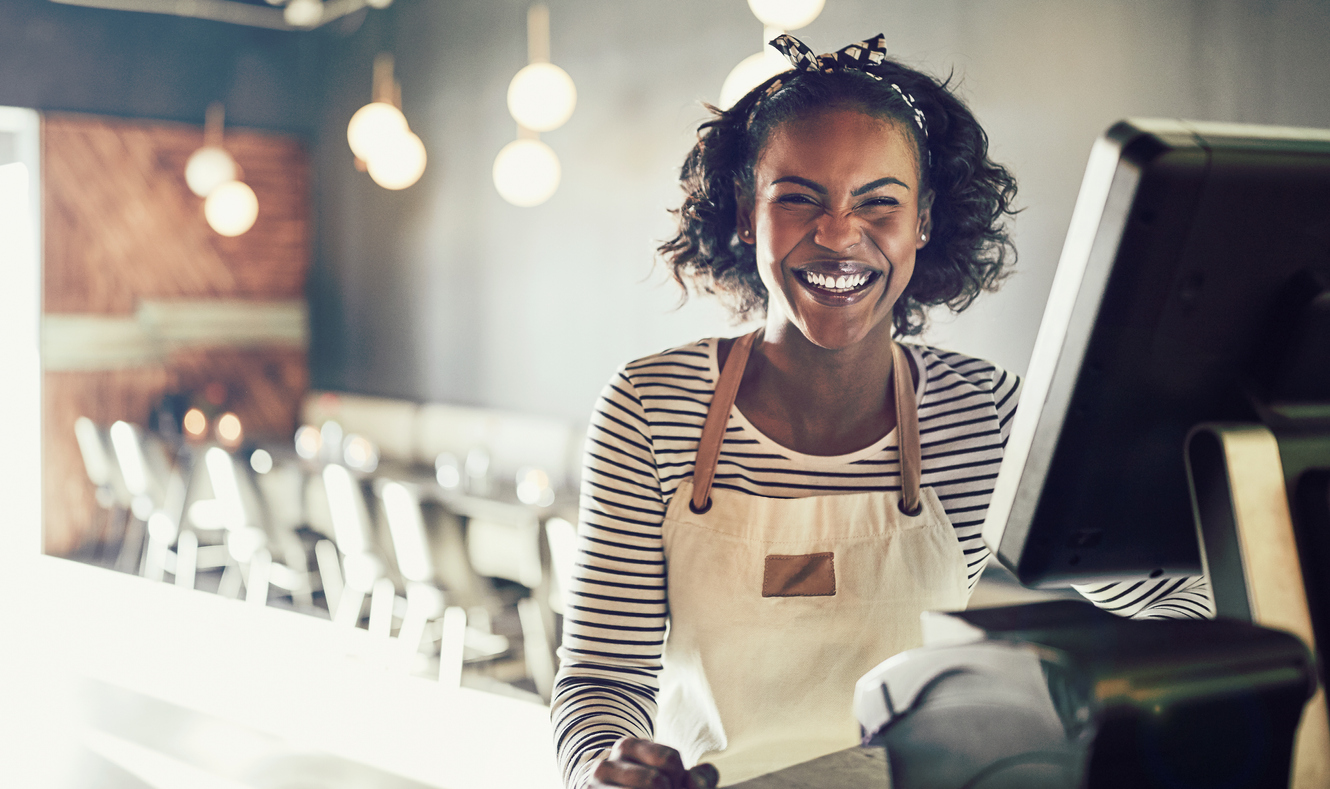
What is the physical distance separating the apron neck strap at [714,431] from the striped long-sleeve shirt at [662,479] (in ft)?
0.04

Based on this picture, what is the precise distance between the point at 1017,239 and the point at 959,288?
2.75 metres

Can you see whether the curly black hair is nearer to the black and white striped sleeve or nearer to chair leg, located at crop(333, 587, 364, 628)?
the black and white striped sleeve

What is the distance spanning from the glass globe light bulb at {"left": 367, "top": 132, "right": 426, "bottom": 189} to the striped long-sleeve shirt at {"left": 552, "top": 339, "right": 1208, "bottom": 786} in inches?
138

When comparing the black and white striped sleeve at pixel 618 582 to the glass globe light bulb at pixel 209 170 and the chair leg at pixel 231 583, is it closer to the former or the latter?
the chair leg at pixel 231 583

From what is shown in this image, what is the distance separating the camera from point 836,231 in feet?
3.37

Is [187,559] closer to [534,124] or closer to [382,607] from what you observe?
[382,607]

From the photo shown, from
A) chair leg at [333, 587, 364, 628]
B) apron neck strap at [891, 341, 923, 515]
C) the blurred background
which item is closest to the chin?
apron neck strap at [891, 341, 923, 515]

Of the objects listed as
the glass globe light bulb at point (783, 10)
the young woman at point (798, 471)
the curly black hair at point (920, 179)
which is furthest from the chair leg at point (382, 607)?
the young woman at point (798, 471)

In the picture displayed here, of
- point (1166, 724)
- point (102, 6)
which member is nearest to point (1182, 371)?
point (1166, 724)

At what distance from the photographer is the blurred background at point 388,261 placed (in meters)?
3.58

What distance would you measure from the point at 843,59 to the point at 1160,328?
64cm

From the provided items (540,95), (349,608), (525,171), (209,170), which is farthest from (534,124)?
(209,170)

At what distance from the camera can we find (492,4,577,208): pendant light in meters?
3.82

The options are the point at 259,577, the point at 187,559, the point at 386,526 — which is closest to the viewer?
the point at 386,526
